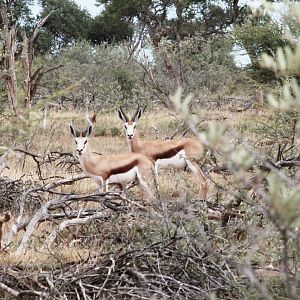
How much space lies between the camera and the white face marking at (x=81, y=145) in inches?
295

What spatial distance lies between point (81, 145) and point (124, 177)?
633mm

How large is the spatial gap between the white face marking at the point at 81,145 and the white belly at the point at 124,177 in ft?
1.54

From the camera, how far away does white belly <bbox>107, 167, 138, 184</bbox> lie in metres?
7.25

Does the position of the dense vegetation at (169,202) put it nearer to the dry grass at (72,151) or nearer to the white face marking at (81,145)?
the dry grass at (72,151)

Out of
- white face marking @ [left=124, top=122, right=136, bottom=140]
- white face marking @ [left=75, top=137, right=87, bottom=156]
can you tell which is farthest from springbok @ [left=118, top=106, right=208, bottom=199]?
white face marking @ [left=75, top=137, right=87, bottom=156]

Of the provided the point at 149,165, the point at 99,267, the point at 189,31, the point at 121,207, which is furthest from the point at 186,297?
the point at 189,31

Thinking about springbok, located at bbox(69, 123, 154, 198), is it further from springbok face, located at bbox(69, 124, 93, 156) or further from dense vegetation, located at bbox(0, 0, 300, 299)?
dense vegetation, located at bbox(0, 0, 300, 299)

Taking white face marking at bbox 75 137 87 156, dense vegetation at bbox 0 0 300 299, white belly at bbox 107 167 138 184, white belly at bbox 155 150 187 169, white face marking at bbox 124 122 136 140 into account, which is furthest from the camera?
white face marking at bbox 124 122 136 140

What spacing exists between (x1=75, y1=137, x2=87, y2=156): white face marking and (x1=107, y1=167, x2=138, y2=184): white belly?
0.47 meters

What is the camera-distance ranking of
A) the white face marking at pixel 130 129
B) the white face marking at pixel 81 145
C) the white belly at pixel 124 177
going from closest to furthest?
the white belly at pixel 124 177
the white face marking at pixel 81 145
the white face marking at pixel 130 129

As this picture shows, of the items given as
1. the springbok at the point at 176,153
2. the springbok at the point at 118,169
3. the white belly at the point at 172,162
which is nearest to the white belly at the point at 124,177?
the springbok at the point at 118,169

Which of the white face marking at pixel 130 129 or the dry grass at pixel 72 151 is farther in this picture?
the white face marking at pixel 130 129

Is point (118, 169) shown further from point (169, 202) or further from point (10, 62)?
point (10, 62)

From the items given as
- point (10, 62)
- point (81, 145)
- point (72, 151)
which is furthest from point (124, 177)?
point (10, 62)
